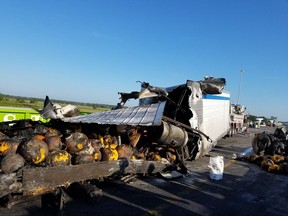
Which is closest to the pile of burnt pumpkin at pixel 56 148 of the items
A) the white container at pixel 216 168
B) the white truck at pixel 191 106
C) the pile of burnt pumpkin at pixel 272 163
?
the white container at pixel 216 168

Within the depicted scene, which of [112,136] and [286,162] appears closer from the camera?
[112,136]

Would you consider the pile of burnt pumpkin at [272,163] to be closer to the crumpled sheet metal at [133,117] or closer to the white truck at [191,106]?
the white truck at [191,106]

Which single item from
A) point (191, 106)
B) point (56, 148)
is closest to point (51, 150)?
point (56, 148)

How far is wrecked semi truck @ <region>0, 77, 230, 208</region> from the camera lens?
601cm

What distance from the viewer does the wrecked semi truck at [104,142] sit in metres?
6.01

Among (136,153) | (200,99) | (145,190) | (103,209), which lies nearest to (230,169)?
(200,99)

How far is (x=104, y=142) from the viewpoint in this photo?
895 centimetres

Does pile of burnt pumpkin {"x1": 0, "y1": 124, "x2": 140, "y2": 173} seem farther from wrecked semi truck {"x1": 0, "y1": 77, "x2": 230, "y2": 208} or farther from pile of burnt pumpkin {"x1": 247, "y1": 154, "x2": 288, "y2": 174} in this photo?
pile of burnt pumpkin {"x1": 247, "y1": 154, "x2": 288, "y2": 174}

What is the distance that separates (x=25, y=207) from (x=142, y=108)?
16.5 feet

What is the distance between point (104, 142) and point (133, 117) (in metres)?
1.16

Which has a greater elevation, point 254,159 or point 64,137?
point 64,137

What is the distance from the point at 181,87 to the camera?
41.2ft

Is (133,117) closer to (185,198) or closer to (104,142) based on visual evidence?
(104,142)

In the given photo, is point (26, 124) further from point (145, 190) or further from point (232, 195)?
point (232, 195)
